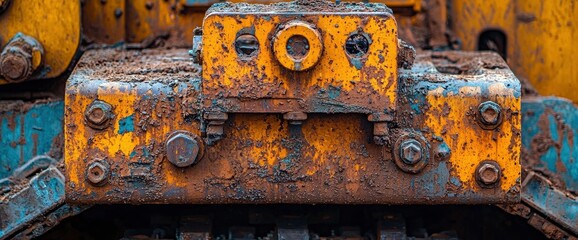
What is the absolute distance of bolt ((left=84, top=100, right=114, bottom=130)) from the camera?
416 centimetres

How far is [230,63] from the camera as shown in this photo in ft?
13.1

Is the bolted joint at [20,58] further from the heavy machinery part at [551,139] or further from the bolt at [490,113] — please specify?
the heavy machinery part at [551,139]

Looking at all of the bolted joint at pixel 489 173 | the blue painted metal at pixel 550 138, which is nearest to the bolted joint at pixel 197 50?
the bolted joint at pixel 489 173

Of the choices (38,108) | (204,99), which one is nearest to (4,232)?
(38,108)

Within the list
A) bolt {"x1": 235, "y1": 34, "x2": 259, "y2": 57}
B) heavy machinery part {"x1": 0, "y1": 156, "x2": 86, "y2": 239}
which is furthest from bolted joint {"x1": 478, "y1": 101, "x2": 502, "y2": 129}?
heavy machinery part {"x1": 0, "y1": 156, "x2": 86, "y2": 239}

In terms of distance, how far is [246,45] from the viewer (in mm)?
4160

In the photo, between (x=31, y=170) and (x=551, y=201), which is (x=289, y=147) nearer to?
(x=551, y=201)

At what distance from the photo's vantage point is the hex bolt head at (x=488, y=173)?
165 inches

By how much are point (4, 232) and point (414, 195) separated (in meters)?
1.58

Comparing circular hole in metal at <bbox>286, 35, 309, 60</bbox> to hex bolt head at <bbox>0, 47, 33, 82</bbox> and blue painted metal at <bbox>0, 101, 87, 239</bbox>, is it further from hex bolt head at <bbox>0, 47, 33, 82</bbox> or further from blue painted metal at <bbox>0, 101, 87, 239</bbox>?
hex bolt head at <bbox>0, 47, 33, 82</bbox>

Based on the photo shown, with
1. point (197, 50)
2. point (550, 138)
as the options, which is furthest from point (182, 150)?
point (550, 138)

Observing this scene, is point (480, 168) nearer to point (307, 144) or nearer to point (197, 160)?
point (307, 144)

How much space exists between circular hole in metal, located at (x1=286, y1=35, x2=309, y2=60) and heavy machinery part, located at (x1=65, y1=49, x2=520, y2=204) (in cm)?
29

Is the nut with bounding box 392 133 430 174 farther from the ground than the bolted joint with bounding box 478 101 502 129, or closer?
closer
